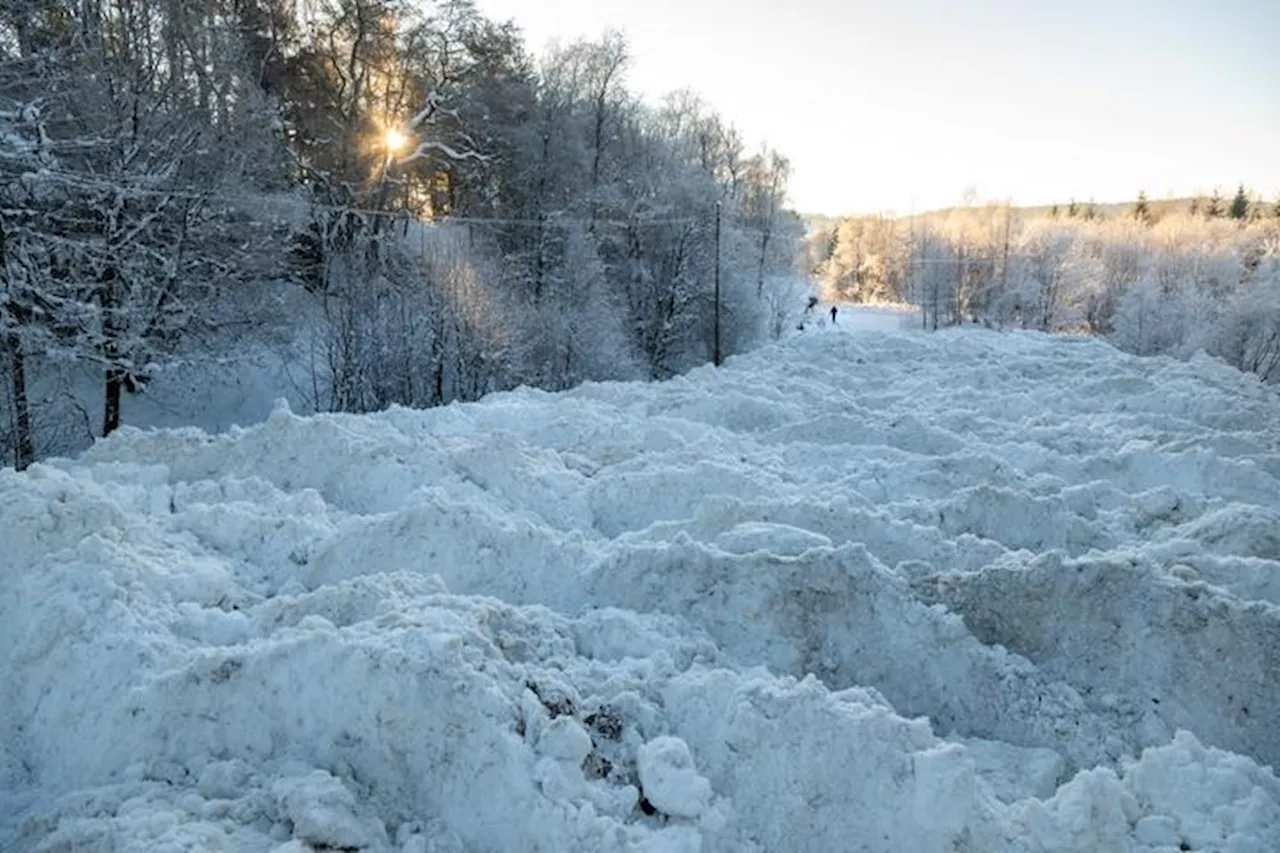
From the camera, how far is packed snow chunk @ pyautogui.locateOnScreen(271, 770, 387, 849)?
300cm

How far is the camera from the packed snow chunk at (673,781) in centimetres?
329

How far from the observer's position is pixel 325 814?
9.96 feet

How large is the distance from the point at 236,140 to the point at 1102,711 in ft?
60.6

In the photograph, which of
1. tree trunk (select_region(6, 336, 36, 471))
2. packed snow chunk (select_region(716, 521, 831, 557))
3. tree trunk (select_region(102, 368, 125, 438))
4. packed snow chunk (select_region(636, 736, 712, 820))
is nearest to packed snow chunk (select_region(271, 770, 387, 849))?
packed snow chunk (select_region(636, 736, 712, 820))

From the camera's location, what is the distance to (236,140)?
56.9ft

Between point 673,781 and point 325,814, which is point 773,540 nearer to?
point 673,781

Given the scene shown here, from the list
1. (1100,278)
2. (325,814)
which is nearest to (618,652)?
(325,814)

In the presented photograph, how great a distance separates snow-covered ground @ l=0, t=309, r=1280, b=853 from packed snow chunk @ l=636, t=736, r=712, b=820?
0.04ft

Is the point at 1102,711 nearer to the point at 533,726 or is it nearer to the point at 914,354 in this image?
the point at 533,726

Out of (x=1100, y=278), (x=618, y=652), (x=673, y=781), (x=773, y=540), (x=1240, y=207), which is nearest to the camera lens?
(x=673, y=781)

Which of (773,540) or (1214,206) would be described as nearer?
(773,540)

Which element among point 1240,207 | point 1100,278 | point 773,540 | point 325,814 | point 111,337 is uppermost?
point 1240,207

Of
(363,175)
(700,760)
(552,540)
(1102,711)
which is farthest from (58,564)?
(363,175)

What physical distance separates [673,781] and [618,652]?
3.61 feet
